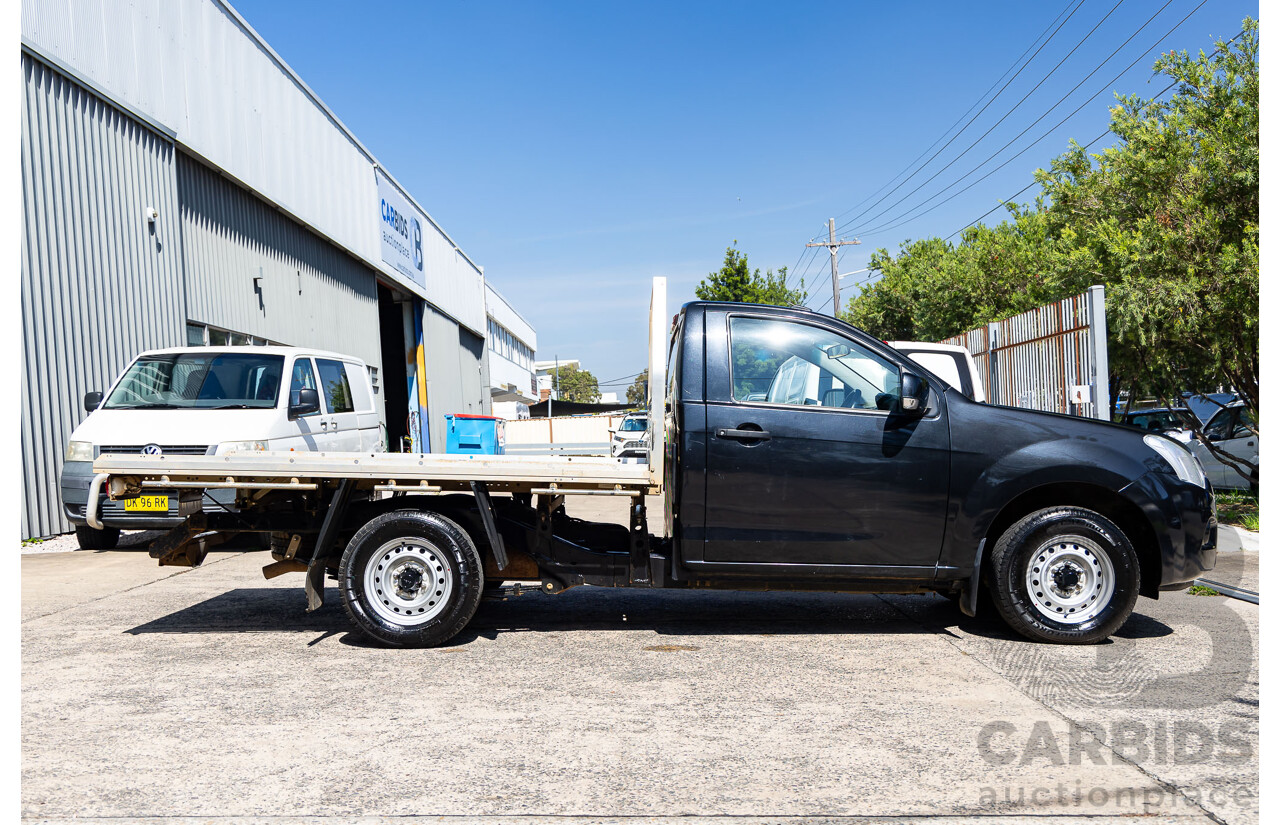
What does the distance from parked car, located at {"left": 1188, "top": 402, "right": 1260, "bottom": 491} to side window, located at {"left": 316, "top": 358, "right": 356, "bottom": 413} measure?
1177cm

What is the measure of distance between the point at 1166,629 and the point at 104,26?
1357cm

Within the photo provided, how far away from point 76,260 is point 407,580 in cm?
859

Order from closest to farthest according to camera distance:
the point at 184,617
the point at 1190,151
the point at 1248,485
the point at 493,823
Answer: the point at 493,823 < the point at 184,617 < the point at 1190,151 < the point at 1248,485

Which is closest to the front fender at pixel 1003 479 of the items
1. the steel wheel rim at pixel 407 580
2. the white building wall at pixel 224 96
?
the steel wheel rim at pixel 407 580

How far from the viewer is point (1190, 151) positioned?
11773 mm

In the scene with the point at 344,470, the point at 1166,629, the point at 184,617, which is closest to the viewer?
the point at 344,470

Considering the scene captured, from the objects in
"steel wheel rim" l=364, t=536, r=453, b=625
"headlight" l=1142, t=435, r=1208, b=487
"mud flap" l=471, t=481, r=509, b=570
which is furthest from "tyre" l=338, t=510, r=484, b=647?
"headlight" l=1142, t=435, r=1208, b=487

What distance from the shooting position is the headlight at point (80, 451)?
8.98m

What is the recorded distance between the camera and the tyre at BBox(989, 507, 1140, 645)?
18.3 feet

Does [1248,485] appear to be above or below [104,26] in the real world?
below

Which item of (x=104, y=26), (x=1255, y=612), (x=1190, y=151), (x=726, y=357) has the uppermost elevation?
(x=104, y=26)

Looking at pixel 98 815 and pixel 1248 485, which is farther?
pixel 1248 485

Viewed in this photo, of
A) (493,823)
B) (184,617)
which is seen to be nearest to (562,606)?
(184,617)

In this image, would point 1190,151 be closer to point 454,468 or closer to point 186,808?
point 454,468
